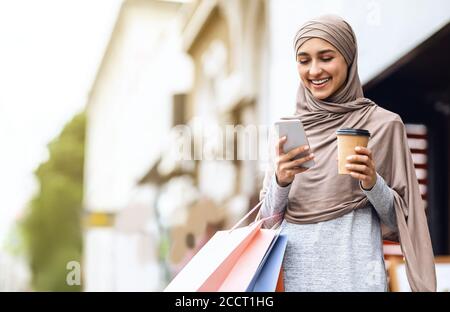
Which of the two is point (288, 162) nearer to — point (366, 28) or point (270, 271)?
point (270, 271)

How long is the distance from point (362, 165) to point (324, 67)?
23cm

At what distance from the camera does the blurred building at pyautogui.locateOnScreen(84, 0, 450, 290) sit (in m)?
2.68

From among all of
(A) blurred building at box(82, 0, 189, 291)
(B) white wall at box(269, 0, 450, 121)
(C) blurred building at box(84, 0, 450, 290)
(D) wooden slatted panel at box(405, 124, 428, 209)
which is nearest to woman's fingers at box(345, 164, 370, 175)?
(B) white wall at box(269, 0, 450, 121)

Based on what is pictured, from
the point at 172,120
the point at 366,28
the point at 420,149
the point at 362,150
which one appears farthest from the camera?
the point at 420,149

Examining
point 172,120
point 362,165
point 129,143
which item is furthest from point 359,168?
point 129,143

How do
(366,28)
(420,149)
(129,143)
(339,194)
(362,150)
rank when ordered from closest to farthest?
(362,150), (339,194), (366,28), (129,143), (420,149)

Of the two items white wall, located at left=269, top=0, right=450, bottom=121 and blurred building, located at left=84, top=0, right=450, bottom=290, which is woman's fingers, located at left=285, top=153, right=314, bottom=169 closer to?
white wall, located at left=269, top=0, right=450, bottom=121

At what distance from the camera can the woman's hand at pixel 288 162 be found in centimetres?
136

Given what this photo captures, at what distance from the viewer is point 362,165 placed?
4.39ft

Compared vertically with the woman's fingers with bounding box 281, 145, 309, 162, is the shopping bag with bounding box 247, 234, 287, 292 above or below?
below

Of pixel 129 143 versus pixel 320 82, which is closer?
pixel 320 82

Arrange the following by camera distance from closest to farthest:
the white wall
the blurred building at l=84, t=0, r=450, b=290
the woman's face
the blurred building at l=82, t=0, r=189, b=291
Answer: the woman's face, the white wall, the blurred building at l=84, t=0, r=450, b=290, the blurred building at l=82, t=0, r=189, b=291

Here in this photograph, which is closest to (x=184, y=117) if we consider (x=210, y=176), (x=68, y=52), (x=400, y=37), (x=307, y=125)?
(x=210, y=176)

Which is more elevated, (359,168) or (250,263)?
(359,168)
